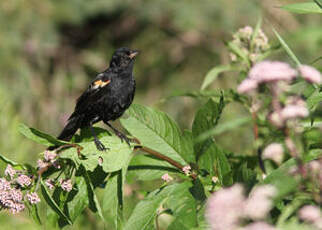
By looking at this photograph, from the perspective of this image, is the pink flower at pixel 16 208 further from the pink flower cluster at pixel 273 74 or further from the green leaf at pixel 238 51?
the green leaf at pixel 238 51

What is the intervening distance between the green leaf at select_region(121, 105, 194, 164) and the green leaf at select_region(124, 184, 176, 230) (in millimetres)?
156

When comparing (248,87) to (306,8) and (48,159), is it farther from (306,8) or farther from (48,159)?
(48,159)

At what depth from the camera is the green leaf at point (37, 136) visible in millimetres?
1396

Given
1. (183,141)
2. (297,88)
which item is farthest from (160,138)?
(297,88)

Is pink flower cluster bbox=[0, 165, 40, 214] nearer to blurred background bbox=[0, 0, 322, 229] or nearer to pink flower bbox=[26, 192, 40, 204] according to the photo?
pink flower bbox=[26, 192, 40, 204]

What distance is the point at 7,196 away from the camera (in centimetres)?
127

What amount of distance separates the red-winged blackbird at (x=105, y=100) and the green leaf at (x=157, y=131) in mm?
1088

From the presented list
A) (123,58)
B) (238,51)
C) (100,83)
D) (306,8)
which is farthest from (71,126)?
(306,8)

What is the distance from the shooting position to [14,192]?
1295 mm

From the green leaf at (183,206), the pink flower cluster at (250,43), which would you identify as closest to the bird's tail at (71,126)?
the pink flower cluster at (250,43)

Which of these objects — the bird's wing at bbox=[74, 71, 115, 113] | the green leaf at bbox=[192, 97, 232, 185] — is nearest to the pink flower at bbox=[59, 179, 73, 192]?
the green leaf at bbox=[192, 97, 232, 185]

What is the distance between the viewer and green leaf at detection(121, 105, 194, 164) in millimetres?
1533

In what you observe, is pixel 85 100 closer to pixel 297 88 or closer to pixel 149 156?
pixel 149 156

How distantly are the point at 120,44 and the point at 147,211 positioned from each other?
4.93 m
